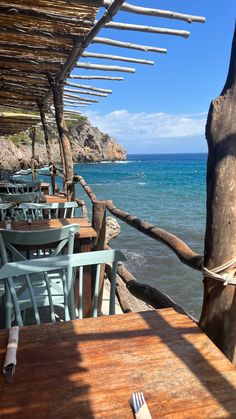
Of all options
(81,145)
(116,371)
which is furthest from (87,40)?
(81,145)

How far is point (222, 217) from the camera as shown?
1.40 meters

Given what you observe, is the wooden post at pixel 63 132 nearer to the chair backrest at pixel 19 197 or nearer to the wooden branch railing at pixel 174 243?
the chair backrest at pixel 19 197

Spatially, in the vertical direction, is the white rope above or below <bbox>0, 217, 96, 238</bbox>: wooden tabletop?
above

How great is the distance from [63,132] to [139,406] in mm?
4397

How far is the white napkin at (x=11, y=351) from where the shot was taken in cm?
114

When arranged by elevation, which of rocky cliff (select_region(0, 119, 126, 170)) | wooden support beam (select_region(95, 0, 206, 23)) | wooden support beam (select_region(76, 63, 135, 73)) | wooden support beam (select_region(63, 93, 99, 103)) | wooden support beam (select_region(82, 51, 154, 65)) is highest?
wooden support beam (select_region(95, 0, 206, 23))

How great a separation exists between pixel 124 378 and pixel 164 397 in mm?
143

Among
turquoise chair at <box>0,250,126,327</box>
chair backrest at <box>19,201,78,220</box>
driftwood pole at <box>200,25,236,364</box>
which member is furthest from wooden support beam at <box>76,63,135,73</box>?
driftwood pole at <box>200,25,236,364</box>

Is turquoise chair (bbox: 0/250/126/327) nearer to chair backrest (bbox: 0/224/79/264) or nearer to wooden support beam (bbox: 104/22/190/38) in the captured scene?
chair backrest (bbox: 0/224/79/264)

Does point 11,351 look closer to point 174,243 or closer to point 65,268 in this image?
point 65,268

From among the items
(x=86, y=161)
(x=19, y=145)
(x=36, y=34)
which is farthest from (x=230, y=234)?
(x=86, y=161)

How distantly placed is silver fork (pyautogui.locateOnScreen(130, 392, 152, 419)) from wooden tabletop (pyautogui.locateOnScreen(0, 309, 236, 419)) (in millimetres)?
17

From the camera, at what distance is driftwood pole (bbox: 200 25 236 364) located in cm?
136

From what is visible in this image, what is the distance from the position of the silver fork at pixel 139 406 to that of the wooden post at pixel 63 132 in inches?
166
